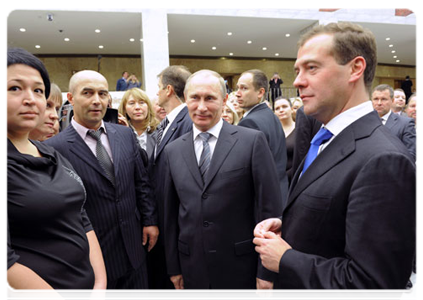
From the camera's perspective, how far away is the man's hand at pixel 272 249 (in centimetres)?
118

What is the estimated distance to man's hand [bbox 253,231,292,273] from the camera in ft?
3.88

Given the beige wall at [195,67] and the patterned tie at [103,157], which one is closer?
the patterned tie at [103,157]

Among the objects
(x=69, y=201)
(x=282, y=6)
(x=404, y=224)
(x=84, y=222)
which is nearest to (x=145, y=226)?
(x=84, y=222)

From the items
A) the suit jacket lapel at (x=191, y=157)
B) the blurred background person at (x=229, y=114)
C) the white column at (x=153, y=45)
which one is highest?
the white column at (x=153, y=45)

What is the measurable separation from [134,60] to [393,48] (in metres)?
16.5

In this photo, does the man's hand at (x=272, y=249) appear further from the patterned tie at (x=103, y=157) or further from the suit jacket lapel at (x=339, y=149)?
the patterned tie at (x=103, y=157)

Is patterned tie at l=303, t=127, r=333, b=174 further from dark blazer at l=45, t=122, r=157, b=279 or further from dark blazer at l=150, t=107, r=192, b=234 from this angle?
dark blazer at l=150, t=107, r=192, b=234

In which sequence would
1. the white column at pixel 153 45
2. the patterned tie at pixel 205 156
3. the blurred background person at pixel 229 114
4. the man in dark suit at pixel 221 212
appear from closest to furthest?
the man in dark suit at pixel 221 212
the patterned tie at pixel 205 156
the blurred background person at pixel 229 114
the white column at pixel 153 45

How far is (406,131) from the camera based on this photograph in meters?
4.16

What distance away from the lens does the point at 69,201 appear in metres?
1.36

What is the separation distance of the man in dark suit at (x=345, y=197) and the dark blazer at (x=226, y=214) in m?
0.56

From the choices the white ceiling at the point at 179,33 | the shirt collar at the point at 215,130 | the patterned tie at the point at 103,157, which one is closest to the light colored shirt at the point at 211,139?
the shirt collar at the point at 215,130

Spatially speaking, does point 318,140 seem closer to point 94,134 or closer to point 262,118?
point 94,134

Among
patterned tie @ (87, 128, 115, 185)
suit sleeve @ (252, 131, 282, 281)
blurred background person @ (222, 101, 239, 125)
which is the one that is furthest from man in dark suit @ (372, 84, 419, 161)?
patterned tie @ (87, 128, 115, 185)
